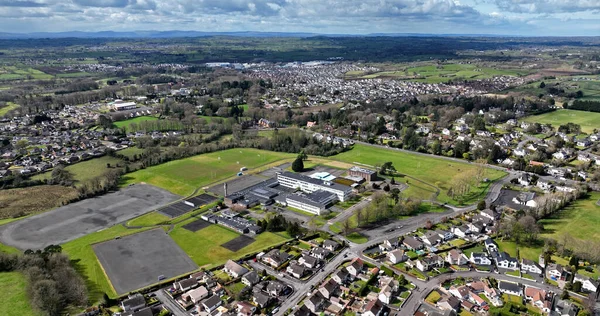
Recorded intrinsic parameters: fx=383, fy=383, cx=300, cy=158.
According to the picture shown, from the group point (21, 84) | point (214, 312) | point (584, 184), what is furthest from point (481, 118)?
point (21, 84)

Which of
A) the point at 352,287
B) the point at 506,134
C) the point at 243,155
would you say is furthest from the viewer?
the point at 506,134

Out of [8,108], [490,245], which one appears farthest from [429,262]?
[8,108]

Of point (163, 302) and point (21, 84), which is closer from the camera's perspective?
point (163, 302)

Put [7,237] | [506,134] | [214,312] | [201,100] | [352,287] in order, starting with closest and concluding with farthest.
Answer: [214,312] < [352,287] < [7,237] < [506,134] < [201,100]

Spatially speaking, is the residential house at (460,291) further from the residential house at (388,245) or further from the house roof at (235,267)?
the house roof at (235,267)

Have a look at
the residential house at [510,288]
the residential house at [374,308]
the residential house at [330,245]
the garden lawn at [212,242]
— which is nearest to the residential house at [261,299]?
the garden lawn at [212,242]

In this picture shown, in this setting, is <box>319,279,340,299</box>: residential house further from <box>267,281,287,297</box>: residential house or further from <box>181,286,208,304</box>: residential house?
<box>181,286,208,304</box>: residential house

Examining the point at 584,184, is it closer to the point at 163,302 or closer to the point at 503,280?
the point at 503,280

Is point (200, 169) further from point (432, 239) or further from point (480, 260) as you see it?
point (480, 260)

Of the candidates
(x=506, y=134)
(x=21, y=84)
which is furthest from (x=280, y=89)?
(x=21, y=84)
